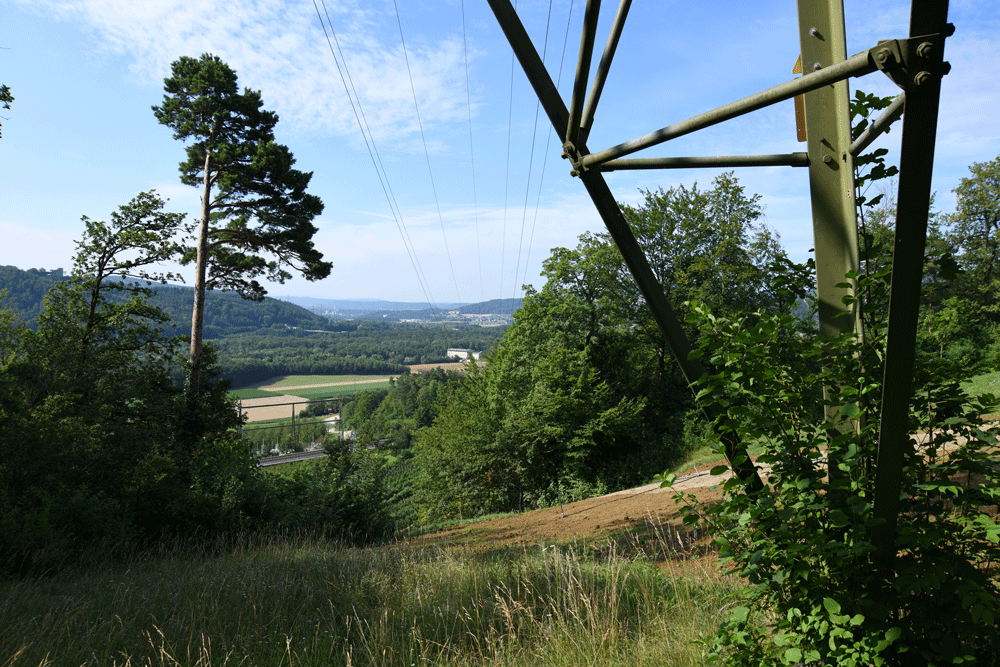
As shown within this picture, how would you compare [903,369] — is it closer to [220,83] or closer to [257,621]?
[257,621]

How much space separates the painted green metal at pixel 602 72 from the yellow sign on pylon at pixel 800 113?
3.11 ft

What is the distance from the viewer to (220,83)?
16.3 metres

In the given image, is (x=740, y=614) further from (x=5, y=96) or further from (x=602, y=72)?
(x=5, y=96)

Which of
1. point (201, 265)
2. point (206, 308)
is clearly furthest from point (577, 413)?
point (206, 308)

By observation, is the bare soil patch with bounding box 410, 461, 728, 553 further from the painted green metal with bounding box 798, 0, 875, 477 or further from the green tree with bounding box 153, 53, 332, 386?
the green tree with bounding box 153, 53, 332, 386

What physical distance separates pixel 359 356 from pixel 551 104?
127 m

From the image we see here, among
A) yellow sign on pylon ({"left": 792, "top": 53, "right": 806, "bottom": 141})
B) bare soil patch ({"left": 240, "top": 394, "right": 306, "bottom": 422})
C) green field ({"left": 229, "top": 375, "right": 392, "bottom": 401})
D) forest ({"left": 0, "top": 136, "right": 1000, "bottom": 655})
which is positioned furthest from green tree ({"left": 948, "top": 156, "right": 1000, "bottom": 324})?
Answer: green field ({"left": 229, "top": 375, "right": 392, "bottom": 401})

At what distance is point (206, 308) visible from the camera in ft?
303

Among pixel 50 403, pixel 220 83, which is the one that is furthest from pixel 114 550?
pixel 220 83

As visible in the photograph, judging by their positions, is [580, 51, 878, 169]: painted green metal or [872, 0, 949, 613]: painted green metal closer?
[872, 0, 949, 613]: painted green metal

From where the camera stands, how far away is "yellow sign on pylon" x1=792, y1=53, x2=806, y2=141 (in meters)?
2.58

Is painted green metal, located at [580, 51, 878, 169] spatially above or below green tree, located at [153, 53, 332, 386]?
below

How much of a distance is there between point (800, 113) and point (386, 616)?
3802 millimetres

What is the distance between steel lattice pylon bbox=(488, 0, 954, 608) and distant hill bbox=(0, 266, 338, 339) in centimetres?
1416
